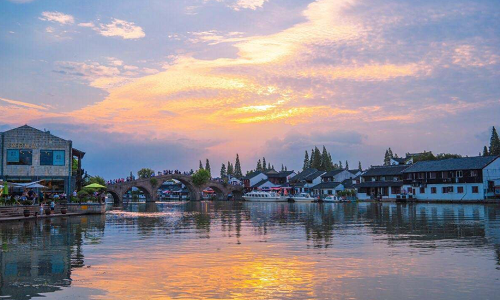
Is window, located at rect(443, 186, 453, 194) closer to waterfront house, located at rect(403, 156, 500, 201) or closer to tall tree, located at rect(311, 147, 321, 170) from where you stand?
waterfront house, located at rect(403, 156, 500, 201)

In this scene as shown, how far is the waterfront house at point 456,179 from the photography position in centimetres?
8450

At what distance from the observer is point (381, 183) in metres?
105

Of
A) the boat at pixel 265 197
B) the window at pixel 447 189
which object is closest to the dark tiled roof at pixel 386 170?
the window at pixel 447 189

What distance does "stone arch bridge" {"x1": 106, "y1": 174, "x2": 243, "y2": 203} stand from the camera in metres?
117

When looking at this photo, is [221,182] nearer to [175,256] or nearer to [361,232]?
[361,232]

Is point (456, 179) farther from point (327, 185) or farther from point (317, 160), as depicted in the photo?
point (317, 160)

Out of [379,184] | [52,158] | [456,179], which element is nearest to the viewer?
[52,158]

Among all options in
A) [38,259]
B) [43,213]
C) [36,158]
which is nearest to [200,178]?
[36,158]

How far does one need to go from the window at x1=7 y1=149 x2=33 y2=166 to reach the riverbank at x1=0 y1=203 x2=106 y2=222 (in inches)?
653

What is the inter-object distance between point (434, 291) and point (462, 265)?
4762mm

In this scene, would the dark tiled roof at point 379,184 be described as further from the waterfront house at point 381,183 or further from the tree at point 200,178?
the tree at point 200,178

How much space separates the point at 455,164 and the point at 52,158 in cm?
6944

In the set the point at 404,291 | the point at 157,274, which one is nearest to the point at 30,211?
the point at 157,274

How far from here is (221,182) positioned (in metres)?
148
